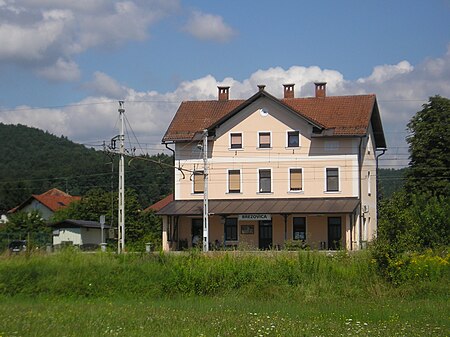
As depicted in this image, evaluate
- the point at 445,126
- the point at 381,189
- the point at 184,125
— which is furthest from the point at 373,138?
the point at 381,189

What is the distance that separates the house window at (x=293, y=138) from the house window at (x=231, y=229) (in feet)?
22.7

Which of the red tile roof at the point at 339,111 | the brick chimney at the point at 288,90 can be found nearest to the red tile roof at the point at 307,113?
the red tile roof at the point at 339,111

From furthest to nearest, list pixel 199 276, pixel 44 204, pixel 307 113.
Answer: pixel 44 204
pixel 307 113
pixel 199 276

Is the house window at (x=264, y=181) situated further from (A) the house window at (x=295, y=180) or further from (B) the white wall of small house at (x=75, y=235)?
(B) the white wall of small house at (x=75, y=235)

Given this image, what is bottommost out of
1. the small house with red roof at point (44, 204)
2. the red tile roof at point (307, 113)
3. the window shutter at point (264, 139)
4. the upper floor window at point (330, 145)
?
the small house with red roof at point (44, 204)

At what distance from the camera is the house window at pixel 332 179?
180ft

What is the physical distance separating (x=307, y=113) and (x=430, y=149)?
42.7ft

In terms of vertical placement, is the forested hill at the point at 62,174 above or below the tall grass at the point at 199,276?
above

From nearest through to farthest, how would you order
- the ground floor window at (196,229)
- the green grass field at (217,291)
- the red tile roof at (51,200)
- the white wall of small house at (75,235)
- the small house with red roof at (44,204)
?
the green grass field at (217,291) < the ground floor window at (196,229) < the white wall of small house at (75,235) < the small house with red roof at (44,204) < the red tile roof at (51,200)

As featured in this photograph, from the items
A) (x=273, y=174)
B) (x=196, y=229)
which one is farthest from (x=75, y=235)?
(x=273, y=174)

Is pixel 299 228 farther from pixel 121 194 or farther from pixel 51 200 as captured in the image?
pixel 51 200

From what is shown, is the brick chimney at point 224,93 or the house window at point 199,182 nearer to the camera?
the house window at point 199,182

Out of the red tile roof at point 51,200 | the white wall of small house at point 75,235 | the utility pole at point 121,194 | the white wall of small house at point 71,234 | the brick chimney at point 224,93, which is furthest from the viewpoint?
the red tile roof at point 51,200

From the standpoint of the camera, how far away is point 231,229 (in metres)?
→ 56.9
